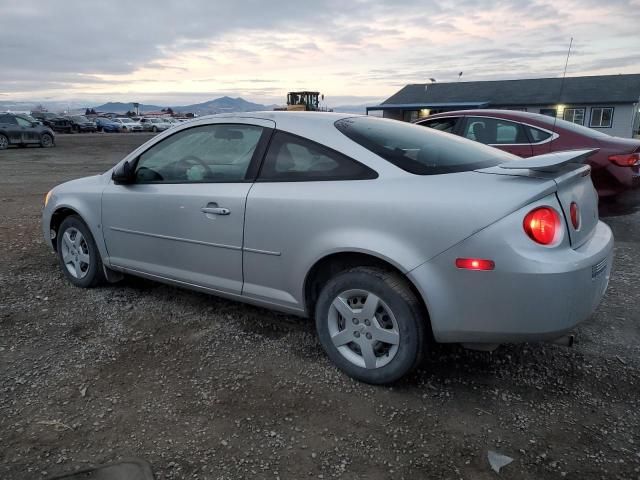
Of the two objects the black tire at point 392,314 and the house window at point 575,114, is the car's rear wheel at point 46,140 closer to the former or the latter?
the black tire at point 392,314

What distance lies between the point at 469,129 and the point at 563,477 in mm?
5543

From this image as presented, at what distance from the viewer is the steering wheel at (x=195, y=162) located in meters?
3.53

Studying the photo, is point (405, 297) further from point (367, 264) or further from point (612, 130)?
point (612, 130)

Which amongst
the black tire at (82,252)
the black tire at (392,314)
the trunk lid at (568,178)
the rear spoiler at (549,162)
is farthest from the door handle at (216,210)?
the rear spoiler at (549,162)

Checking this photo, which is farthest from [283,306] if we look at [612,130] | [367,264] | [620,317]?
[612,130]

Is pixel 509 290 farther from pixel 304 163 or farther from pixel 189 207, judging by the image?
pixel 189 207

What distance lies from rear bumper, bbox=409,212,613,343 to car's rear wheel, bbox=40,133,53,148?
2445 cm

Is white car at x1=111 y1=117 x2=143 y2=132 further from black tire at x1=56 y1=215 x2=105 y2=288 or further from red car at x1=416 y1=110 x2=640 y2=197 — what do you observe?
black tire at x1=56 y1=215 x2=105 y2=288

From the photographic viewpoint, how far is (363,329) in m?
2.88

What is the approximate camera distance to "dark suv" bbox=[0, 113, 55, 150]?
68.9 feet

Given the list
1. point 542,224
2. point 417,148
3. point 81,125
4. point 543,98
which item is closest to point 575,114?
point 543,98

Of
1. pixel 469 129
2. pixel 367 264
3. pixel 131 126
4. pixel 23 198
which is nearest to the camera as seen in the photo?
pixel 367 264

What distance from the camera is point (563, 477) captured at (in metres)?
2.22

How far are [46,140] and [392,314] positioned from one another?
2460 cm
